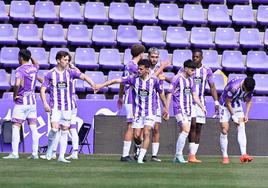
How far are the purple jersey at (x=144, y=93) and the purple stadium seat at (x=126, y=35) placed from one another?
781 centimetres

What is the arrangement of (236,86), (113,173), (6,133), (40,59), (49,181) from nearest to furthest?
(49,181) → (113,173) → (236,86) → (6,133) → (40,59)

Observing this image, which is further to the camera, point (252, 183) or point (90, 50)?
point (90, 50)

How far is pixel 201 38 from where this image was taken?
24.2 metres

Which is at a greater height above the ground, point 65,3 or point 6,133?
point 65,3

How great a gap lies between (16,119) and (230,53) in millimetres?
8494

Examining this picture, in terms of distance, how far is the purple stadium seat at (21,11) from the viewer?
79.5 feet

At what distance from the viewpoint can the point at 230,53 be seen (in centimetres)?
2386

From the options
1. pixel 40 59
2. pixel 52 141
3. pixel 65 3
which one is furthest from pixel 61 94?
pixel 65 3

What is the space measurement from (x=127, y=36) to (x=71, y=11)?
1.83 m

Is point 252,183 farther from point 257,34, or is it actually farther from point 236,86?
point 257,34

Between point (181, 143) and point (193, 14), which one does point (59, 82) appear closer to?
point (181, 143)

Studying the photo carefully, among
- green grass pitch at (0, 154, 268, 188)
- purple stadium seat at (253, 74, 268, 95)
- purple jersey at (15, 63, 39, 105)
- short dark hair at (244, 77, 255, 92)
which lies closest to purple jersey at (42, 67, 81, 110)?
purple jersey at (15, 63, 39, 105)

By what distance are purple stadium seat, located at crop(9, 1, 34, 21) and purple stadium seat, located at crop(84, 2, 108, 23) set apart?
157cm

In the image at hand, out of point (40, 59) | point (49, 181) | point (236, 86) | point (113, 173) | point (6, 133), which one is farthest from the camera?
point (40, 59)
